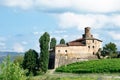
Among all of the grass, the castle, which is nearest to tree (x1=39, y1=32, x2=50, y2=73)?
the grass

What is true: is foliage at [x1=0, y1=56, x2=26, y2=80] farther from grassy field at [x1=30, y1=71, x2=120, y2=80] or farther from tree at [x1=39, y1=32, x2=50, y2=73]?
tree at [x1=39, y1=32, x2=50, y2=73]

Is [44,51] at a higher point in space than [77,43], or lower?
lower

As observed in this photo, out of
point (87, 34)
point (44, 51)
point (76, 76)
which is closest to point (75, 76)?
point (76, 76)

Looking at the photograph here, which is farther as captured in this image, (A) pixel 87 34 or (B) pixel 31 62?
(A) pixel 87 34

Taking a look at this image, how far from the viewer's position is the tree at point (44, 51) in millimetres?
97625

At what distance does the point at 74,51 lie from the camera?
107m

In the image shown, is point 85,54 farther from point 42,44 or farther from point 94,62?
point 42,44

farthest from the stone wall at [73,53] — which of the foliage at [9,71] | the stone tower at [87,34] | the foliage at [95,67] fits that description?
the foliage at [9,71]

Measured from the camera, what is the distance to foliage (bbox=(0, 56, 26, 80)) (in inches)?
1979

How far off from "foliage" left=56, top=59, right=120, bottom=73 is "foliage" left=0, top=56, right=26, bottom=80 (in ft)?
149

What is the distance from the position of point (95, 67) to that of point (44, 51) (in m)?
11.8

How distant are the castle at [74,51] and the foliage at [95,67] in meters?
2.78

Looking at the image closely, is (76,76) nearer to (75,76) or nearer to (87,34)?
(75,76)

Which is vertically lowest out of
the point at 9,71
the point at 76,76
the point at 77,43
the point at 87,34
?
the point at 9,71
